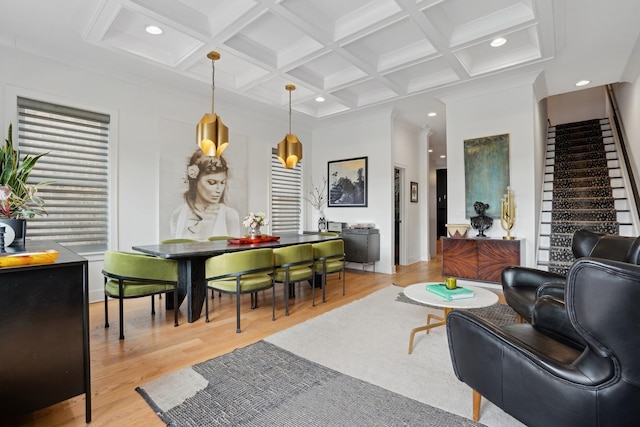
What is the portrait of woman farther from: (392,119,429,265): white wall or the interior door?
the interior door

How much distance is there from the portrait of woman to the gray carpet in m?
2.96

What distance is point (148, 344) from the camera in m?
2.70

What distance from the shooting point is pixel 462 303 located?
7.79 ft

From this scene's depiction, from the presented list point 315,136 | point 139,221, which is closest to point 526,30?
point 315,136

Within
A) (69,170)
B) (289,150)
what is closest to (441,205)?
(289,150)

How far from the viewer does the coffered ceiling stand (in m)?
3.04

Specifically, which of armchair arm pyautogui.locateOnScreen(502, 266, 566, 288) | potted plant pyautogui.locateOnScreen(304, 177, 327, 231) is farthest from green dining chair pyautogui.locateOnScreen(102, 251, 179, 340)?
potted plant pyautogui.locateOnScreen(304, 177, 327, 231)

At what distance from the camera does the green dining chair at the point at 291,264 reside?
11.6ft

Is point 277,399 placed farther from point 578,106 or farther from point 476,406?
point 578,106

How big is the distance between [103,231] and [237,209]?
6.58 ft

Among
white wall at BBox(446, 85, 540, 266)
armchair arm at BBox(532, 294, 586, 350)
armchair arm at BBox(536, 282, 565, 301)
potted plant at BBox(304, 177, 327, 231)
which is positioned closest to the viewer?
armchair arm at BBox(532, 294, 586, 350)

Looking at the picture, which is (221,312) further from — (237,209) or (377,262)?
(377,262)

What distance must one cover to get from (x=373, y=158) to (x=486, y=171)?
2.04 metres

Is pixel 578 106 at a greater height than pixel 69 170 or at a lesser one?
greater
